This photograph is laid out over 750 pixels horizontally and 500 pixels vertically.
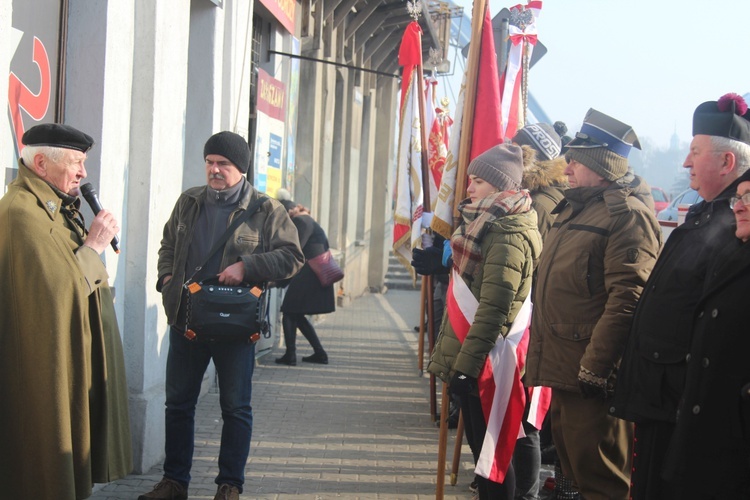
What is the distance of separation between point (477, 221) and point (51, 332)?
6.35 ft

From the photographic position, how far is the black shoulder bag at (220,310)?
14.5ft

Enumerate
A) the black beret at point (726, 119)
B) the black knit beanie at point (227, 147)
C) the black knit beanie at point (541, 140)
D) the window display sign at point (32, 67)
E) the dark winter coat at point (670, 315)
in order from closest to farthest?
the dark winter coat at point (670, 315) → the black beret at point (726, 119) → the window display sign at point (32, 67) → the black knit beanie at point (227, 147) → the black knit beanie at point (541, 140)

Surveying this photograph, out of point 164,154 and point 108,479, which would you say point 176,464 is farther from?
point 164,154

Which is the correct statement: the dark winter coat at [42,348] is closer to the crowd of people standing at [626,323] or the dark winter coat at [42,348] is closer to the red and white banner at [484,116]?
the crowd of people standing at [626,323]

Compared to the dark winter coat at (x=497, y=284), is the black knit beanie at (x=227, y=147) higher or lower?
higher

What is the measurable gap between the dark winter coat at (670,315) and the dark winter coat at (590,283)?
36cm

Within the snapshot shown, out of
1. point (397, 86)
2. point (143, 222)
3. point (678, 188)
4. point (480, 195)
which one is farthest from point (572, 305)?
point (678, 188)

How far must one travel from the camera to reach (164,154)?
5500 millimetres

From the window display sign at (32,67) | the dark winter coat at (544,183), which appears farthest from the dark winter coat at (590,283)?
the window display sign at (32,67)

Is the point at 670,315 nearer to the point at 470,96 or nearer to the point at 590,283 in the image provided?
the point at 590,283

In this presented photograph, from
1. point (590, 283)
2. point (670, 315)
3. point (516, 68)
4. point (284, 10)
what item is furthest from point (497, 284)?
point (284, 10)

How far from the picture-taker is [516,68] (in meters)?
6.93

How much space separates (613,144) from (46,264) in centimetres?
255

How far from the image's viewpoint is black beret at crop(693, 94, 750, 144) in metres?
3.17
